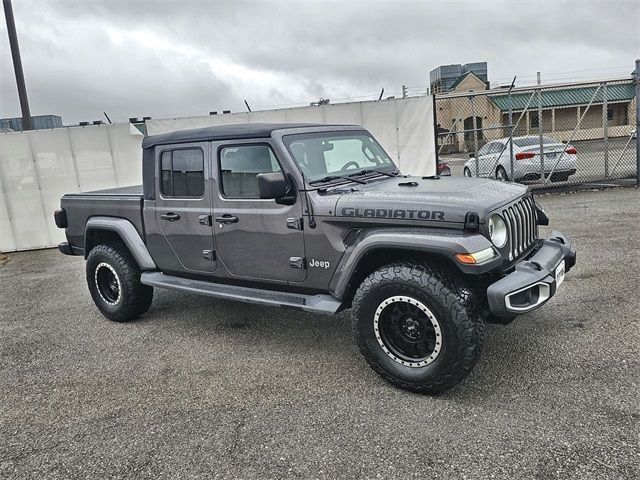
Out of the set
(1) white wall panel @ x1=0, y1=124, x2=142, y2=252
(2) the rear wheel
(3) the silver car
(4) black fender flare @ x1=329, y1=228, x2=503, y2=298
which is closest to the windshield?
(4) black fender flare @ x1=329, y1=228, x2=503, y2=298

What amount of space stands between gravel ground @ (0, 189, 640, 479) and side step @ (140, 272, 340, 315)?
0.49 meters

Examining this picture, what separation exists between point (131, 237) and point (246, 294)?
1.57 metres

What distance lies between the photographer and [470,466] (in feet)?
8.76

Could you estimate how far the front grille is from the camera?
11.6ft

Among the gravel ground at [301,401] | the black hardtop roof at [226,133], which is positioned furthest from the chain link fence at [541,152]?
the black hardtop roof at [226,133]

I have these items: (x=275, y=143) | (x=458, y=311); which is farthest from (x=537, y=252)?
(x=275, y=143)

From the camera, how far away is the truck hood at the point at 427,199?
3.32 meters

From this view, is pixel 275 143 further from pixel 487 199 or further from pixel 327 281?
pixel 487 199

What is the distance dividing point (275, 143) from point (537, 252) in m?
2.18

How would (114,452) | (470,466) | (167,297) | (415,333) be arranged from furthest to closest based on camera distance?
(167,297) < (415,333) < (114,452) < (470,466)

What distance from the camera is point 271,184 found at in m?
3.73

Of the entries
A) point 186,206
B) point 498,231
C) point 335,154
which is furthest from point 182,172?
point 498,231

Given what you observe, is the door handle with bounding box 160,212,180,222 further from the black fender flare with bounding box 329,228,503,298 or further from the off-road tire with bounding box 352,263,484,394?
the off-road tire with bounding box 352,263,484,394

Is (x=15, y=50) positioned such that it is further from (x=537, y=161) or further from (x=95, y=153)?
(x=537, y=161)
